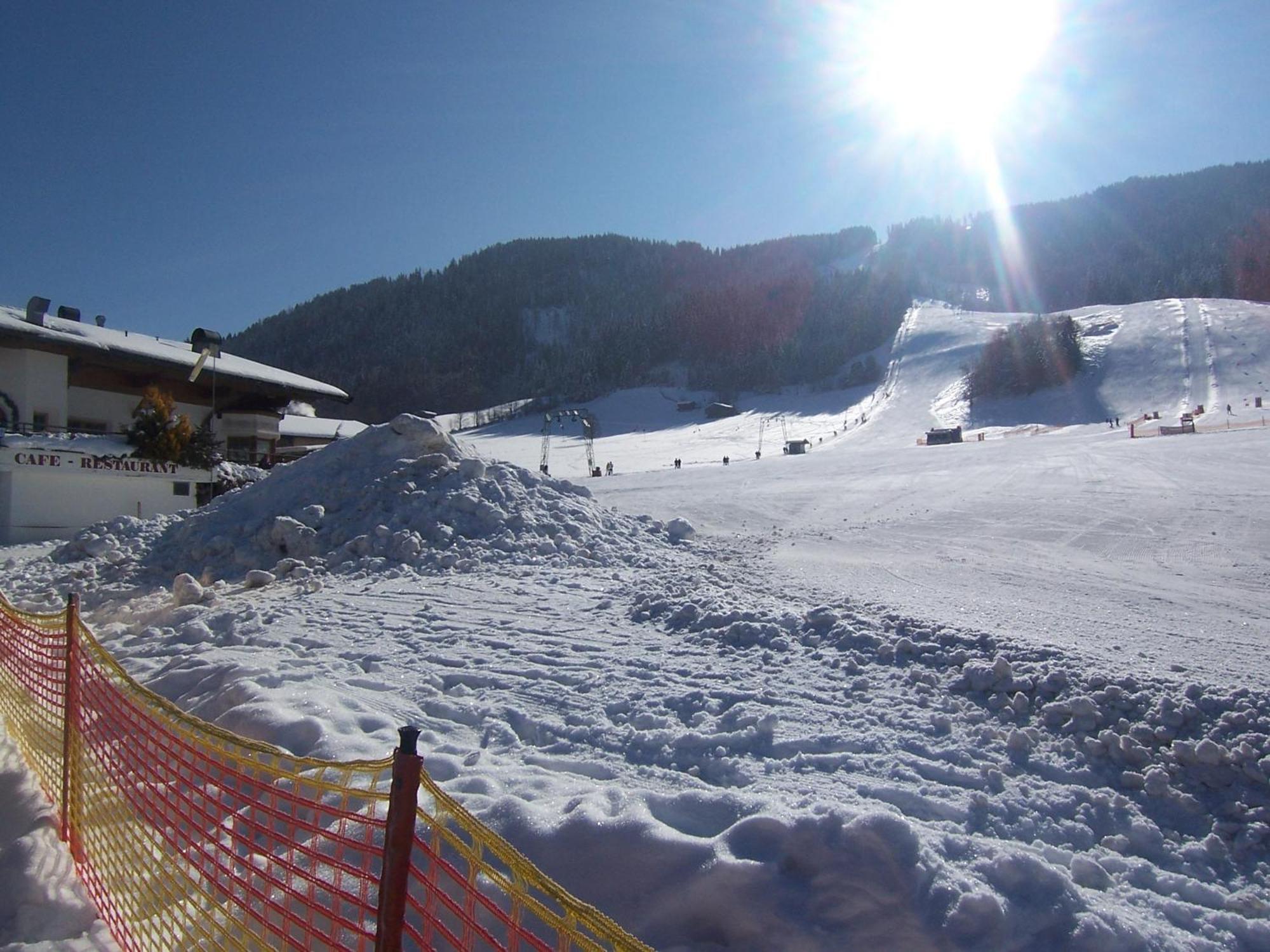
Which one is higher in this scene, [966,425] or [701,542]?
[966,425]

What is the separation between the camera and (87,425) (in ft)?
86.8

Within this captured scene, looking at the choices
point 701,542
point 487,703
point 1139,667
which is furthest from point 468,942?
point 701,542

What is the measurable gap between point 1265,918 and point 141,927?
4.77 metres

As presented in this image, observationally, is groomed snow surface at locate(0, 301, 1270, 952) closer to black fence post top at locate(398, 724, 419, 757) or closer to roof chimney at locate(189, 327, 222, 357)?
black fence post top at locate(398, 724, 419, 757)

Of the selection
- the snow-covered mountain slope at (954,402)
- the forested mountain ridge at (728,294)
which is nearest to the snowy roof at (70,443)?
→ the snow-covered mountain slope at (954,402)

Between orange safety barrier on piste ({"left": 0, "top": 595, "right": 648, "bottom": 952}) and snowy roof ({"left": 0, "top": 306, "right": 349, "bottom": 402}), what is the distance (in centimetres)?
2373

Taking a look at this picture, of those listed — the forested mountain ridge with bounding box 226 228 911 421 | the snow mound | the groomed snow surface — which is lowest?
the groomed snow surface

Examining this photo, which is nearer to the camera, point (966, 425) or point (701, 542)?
point (701, 542)

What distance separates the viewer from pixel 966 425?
54.4 meters

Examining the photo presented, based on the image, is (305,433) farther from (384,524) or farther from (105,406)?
(384,524)

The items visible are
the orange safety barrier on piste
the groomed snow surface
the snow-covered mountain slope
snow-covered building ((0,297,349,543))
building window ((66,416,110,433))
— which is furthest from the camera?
the snow-covered mountain slope

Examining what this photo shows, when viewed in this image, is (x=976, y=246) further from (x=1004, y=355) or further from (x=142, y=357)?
(x=142, y=357)

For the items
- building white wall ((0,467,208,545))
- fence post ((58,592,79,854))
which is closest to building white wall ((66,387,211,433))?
building white wall ((0,467,208,545))

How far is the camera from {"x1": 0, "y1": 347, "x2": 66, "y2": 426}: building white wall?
2353cm
